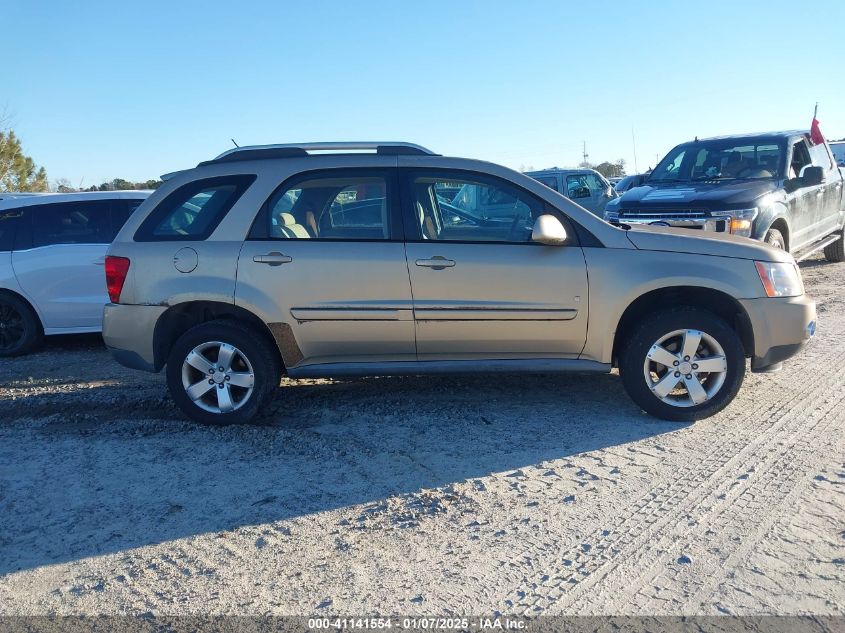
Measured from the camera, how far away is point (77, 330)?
8469 millimetres

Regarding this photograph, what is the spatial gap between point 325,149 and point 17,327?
472 centimetres

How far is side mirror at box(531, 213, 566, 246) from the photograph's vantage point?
5.23 meters

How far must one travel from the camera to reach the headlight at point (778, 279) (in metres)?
5.38

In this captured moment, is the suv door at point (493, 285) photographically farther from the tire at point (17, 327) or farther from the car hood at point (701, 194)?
the tire at point (17, 327)

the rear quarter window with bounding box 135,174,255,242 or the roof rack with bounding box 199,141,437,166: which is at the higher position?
the roof rack with bounding box 199,141,437,166

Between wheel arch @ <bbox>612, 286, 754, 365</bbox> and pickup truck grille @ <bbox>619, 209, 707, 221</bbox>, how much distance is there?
3.70 metres

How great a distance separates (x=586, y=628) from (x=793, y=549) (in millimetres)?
1183

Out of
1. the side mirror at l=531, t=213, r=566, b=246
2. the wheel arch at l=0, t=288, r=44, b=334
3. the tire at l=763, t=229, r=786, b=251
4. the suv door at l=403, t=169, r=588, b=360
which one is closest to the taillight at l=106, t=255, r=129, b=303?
the suv door at l=403, t=169, r=588, b=360

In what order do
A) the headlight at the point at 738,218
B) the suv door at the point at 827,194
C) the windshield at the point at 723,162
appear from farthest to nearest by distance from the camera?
the suv door at the point at 827,194
the windshield at the point at 723,162
the headlight at the point at 738,218

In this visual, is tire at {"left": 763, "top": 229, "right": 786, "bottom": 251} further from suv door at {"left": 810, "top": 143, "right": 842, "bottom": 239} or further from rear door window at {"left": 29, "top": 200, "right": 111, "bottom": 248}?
rear door window at {"left": 29, "top": 200, "right": 111, "bottom": 248}

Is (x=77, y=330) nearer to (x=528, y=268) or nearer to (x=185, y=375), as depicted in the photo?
(x=185, y=375)

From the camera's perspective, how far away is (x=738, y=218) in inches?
352

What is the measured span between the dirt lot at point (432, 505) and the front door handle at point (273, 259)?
3.75ft

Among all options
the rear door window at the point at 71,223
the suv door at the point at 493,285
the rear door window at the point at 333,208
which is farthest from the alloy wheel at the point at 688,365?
the rear door window at the point at 71,223
